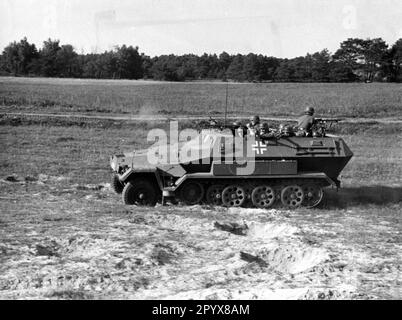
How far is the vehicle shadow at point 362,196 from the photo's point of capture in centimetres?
1681

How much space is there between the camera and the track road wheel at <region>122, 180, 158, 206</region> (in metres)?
15.4

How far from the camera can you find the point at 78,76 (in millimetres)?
86375

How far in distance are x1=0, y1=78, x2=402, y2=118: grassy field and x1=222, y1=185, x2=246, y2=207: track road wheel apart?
80.7ft

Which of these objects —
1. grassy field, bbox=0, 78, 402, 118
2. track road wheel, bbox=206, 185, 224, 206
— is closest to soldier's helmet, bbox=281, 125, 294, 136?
track road wheel, bbox=206, 185, 224, 206

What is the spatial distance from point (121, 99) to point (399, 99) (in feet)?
72.6

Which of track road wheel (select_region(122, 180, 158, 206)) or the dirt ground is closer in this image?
the dirt ground

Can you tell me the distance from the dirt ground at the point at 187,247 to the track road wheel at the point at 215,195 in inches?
15.7

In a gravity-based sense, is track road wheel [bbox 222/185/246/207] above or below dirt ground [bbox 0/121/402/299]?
above

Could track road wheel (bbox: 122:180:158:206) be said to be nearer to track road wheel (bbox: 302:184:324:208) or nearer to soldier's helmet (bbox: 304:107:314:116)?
track road wheel (bbox: 302:184:324:208)

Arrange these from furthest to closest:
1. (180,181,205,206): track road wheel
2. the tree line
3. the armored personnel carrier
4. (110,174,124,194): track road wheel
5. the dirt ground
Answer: the tree line < (110,174,124,194): track road wheel < (180,181,205,206): track road wheel < the armored personnel carrier < the dirt ground

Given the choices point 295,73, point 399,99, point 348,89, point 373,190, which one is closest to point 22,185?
point 373,190

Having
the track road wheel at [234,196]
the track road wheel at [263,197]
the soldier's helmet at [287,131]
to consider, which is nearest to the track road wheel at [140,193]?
the track road wheel at [234,196]

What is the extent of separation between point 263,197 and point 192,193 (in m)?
1.68

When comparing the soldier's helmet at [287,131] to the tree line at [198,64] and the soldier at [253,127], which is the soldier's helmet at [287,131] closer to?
the soldier at [253,127]
